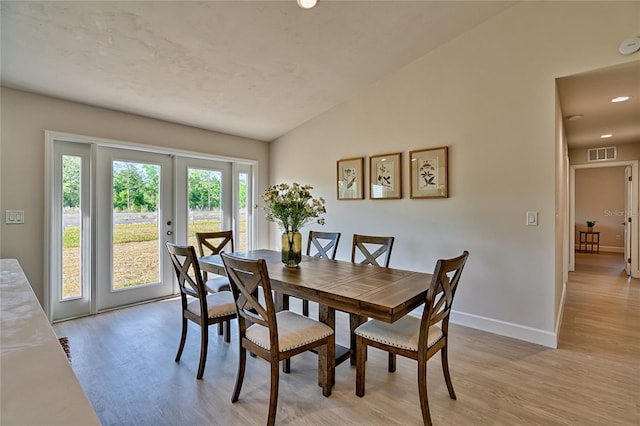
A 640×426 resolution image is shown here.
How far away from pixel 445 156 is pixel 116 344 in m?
3.62

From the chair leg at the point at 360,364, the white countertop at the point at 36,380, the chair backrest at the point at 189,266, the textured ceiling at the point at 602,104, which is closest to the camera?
the white countertop at the point at 36,380

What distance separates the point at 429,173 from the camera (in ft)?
10.9

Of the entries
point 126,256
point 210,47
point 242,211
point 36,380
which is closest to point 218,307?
point 36,380

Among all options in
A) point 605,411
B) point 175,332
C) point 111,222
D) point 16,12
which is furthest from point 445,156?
point 111,222

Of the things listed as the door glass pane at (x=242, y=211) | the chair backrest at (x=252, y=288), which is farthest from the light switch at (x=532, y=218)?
the door glass pane at (x=242, y=211)

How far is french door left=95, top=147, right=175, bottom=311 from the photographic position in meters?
3.45

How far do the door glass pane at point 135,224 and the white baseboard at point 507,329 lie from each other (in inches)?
145

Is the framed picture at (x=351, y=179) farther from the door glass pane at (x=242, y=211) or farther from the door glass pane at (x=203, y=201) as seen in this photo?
the door glass pane at (x=203, y=201)

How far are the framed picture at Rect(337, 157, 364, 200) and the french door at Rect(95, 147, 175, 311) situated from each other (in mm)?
2250

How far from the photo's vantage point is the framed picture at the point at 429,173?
321 centimetres

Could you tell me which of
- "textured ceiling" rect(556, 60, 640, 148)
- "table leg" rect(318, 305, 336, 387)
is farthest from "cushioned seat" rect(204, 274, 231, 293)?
"textured ceiling" rect(556, 60, 640, 148)

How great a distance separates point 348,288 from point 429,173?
1.99 metres

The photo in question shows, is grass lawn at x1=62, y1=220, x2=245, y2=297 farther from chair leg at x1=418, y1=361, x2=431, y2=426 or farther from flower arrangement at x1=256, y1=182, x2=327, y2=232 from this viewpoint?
chair leg at x1=418, y1=361, x2=431, y2=426

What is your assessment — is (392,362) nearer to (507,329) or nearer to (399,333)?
(399,333)
